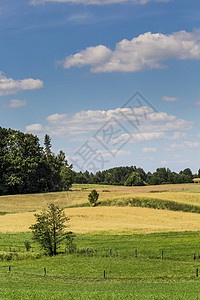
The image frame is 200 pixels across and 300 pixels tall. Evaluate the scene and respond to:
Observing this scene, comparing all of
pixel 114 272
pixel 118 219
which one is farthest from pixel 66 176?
pixel 114 272

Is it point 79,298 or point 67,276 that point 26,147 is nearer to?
point 67,276

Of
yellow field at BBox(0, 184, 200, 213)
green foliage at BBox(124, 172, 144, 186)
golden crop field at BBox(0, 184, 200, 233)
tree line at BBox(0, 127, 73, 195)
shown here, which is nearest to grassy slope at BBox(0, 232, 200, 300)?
golden crop field at BBox(0, 184, 200, 233)

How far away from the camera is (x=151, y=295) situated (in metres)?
23.0

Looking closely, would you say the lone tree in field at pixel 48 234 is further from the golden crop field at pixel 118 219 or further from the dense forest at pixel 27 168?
the dense forest at pixel 27 168

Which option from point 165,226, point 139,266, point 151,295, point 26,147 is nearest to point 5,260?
point 139,266

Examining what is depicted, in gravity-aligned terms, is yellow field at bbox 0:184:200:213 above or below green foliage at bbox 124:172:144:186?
below

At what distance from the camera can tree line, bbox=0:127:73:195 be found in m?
114

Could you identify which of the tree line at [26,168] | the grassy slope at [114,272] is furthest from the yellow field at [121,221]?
the tree line at [26,168]

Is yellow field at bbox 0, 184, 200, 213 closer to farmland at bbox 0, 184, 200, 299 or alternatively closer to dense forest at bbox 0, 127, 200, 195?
dense forest at bbox 0, 127, 200, 195

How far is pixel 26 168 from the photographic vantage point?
378ft

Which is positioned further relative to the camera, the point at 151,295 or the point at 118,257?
the point at 118,257

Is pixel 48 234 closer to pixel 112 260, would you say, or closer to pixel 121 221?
pixel 112 260

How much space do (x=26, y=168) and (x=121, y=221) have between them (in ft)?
181

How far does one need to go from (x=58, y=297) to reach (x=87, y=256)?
1952 centimetres
